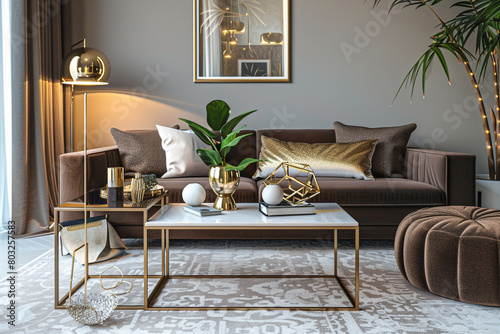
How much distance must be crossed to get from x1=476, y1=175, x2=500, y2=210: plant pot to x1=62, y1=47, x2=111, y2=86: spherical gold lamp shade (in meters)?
2.85

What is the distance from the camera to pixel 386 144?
3.61 meters

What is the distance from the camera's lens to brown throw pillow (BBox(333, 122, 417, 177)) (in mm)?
3572

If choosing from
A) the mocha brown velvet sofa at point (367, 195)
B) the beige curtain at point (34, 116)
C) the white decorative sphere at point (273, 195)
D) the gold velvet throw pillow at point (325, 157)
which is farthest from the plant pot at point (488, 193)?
the beige curtain at point (34, 116)

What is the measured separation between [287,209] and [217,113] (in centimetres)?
56

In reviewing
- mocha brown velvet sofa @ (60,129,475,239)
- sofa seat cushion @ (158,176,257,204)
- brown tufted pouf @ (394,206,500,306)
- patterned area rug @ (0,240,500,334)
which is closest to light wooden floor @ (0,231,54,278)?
patterned area rug @ (0,240,500,334)

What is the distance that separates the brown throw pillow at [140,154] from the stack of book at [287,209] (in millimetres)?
1515

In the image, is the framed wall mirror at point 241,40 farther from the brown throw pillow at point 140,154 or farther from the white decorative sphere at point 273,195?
the white decorative sphere at point 273,195

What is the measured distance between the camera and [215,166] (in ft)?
7.43

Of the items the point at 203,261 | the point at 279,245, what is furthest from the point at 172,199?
the point at 279,245

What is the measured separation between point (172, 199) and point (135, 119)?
1285 mm

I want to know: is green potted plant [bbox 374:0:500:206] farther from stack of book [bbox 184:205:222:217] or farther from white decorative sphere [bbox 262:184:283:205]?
stack of book [bbox 184:205:222:217]

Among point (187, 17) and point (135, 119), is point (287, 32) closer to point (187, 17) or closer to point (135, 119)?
point (187, 17)

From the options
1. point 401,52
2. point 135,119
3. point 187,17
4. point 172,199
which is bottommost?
point 172,199
